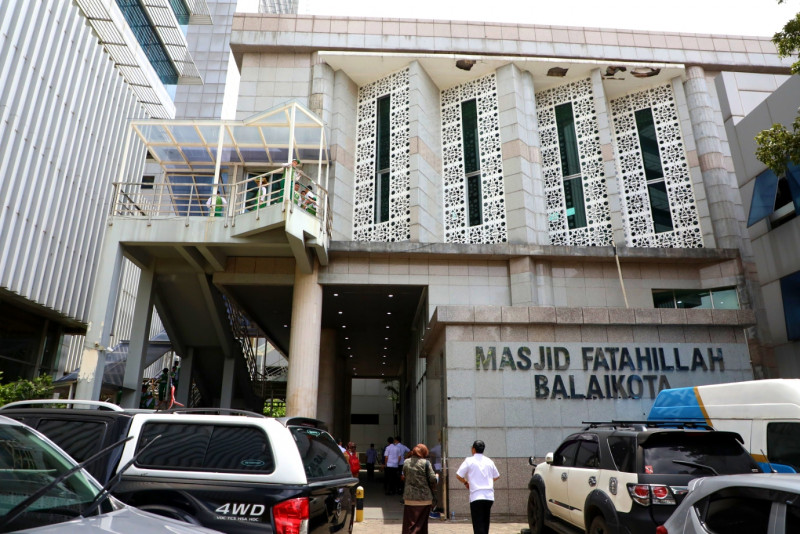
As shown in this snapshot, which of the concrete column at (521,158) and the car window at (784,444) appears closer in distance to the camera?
the car window at (784,444)

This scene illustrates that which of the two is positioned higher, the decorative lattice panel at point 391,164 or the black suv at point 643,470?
the decorative lattice panel at point 391,164

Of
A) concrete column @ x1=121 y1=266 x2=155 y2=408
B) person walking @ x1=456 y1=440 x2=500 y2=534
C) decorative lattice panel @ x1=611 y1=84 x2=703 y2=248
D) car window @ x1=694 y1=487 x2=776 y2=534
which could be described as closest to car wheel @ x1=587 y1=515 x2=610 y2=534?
person walking @ x1=456 y1=440 x2=500 y2=534

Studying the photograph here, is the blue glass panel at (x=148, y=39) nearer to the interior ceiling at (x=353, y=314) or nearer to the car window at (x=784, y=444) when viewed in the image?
the interior ceiling at (x=353, y=314)

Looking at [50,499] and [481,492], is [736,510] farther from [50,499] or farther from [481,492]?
[481,492]

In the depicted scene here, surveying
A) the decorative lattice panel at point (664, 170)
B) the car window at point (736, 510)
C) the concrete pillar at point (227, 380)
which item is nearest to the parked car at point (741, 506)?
the car window at point (736, 510)

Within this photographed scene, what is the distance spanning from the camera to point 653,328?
40.8 ft

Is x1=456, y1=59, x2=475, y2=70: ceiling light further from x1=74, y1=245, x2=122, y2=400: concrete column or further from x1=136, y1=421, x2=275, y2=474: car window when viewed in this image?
x1=136, y1=421, x2=275, y2=474: car window

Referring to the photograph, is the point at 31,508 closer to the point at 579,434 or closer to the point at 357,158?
the point at 579,434

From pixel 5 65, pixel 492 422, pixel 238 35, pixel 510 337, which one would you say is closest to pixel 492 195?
pixel 510 337

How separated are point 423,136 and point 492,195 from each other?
3273mm

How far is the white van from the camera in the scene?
6.74m

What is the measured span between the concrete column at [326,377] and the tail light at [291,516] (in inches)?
753

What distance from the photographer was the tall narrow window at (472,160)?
19078 millimetres

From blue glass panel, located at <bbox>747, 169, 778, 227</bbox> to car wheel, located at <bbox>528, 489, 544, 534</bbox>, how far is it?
11567mm
